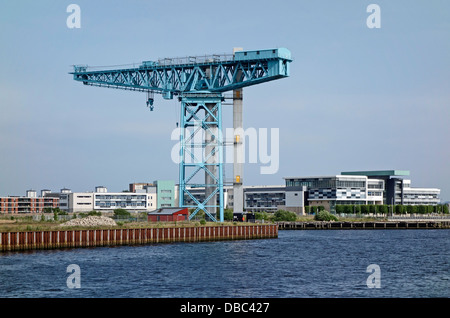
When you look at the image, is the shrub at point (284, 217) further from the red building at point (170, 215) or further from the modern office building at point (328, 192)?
the red building at point (170, 215)

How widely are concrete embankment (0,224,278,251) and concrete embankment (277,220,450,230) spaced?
40357mm

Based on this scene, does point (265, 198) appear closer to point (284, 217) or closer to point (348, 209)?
point (348, 209)

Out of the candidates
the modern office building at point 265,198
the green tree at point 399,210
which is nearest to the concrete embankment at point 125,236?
the modern office building at point 265,198

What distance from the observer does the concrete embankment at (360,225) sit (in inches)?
5025

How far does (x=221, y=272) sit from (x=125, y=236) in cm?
2366

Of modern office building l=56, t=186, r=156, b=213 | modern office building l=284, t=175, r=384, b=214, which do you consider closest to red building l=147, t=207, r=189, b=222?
modern office building l=284, t=175, r=384, b=214

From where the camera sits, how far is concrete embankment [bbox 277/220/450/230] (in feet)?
419

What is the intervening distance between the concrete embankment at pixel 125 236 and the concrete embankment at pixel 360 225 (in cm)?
4036

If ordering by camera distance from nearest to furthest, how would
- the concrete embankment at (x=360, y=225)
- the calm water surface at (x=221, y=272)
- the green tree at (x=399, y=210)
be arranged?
the calm water surface at (x=221, y=272) → the concrete embankment at (x=360, y=225) → the green tree at (x=399, y=210)

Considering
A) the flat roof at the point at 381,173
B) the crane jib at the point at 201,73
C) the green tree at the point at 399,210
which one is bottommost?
the green tree at the point at 399,210

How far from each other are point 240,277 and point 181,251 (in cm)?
1873

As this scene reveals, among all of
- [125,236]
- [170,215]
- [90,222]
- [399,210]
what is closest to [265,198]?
[399,210]
